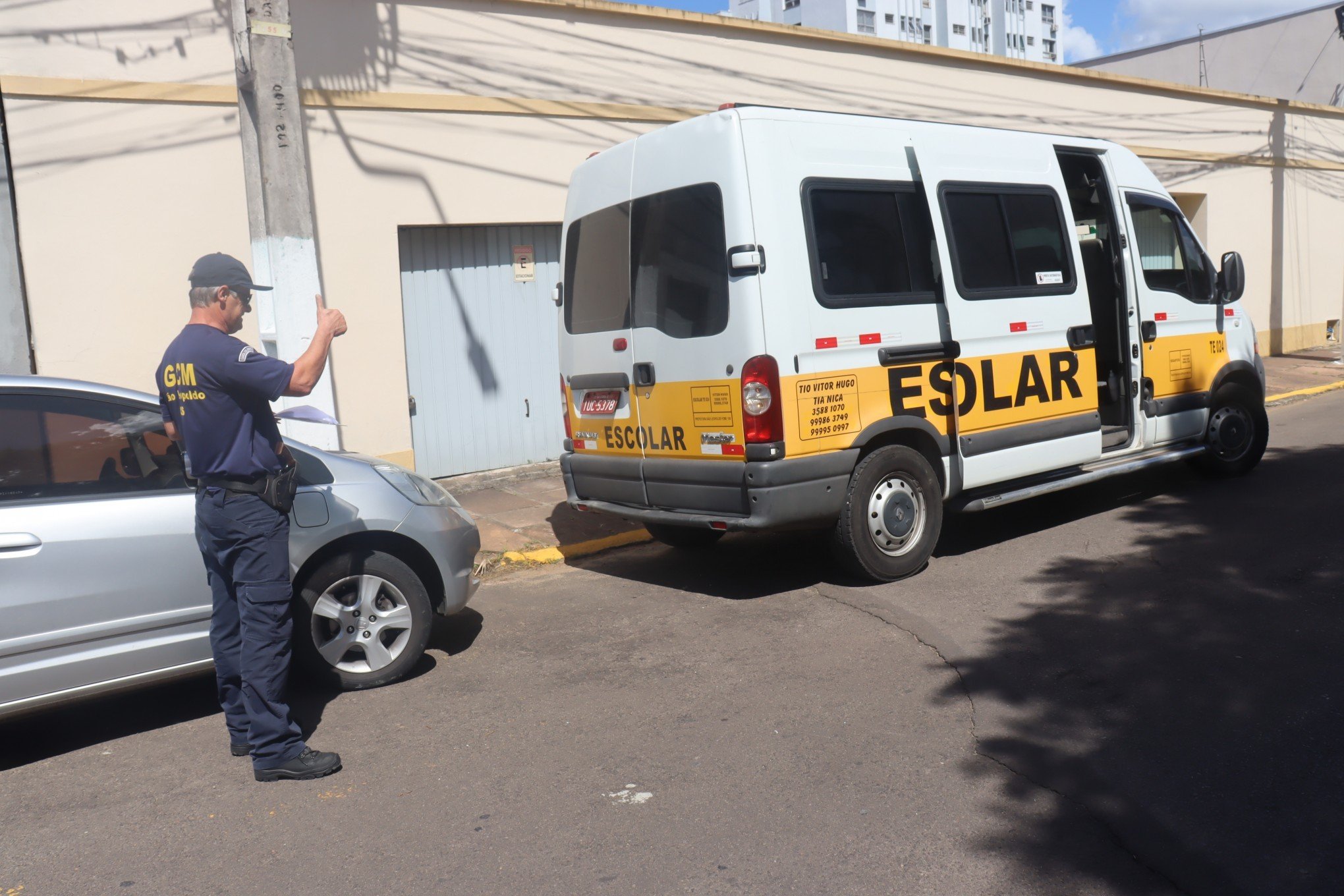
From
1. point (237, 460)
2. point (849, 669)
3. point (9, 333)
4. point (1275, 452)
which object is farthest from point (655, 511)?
point (1275, 452)

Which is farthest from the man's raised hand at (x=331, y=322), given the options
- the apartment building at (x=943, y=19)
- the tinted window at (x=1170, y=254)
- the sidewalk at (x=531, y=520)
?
the apartment building at (x=943, y=19)

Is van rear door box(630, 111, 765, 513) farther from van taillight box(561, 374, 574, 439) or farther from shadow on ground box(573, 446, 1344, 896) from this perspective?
shadow on ground box(573, 446, 1344, 896)

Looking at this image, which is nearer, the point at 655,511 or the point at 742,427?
the point at 742,427

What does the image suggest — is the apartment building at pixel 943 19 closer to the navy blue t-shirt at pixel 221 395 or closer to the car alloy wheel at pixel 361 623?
the car alloy wheel at pixel 361 623

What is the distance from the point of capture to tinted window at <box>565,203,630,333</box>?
21.3 feet

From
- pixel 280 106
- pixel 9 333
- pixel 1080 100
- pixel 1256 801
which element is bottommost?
pixel 1256 801

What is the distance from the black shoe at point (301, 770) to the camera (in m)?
4.11

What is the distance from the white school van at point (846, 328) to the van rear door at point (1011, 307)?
2 cm

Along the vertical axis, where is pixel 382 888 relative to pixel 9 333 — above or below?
below

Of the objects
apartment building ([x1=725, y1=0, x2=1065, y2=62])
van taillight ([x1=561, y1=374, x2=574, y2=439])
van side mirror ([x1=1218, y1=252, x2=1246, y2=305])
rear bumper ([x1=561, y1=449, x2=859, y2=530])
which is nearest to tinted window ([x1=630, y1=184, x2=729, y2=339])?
rear bumper ([x1=561, y1=449, x2=859, y2=530])

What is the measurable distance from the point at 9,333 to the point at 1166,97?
51.2 feet

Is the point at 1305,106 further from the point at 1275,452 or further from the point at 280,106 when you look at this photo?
the point at 280,106

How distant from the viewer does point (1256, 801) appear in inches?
138

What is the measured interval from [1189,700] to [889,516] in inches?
85.5
